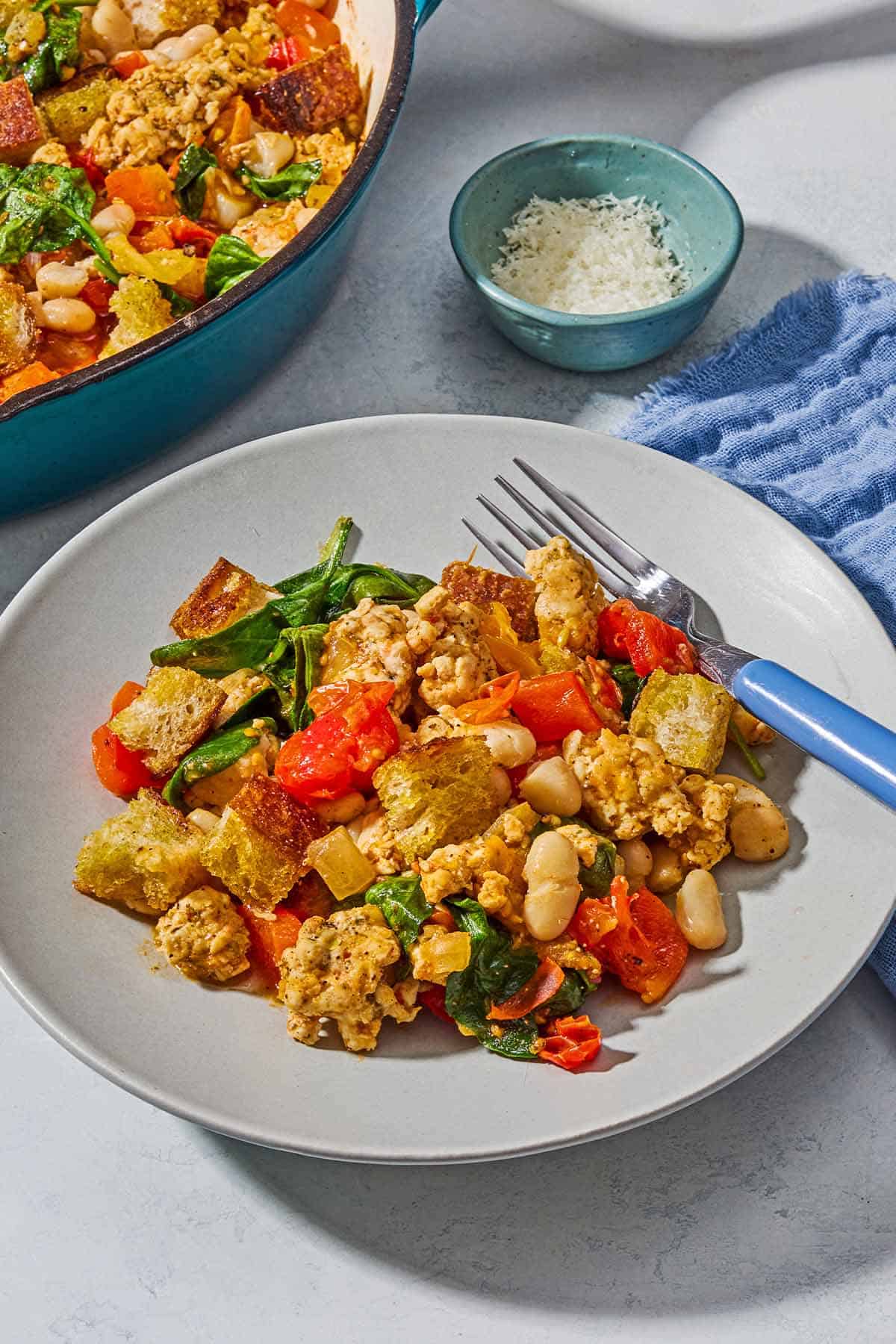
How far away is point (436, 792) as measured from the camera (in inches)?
72.1

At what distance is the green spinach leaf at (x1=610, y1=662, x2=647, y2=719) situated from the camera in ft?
6.86

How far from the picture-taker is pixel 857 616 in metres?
2.11

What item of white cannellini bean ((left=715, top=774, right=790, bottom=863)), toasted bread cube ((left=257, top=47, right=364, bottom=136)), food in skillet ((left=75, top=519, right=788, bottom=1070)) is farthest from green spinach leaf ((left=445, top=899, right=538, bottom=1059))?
toasted bread cube ((left=257, top=47, right=364, bottom=136))

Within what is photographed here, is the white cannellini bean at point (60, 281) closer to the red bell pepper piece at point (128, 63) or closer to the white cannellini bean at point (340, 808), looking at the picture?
the red bell pepper piece at point (128, 63)

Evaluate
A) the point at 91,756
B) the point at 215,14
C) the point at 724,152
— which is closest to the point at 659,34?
the point at 724,152

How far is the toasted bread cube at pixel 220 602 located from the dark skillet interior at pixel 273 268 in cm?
38

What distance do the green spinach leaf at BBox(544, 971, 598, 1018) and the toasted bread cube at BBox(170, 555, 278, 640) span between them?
30.3 inches

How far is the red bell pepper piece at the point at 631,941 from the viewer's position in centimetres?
179

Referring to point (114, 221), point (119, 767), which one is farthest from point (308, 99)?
point (119, 767)

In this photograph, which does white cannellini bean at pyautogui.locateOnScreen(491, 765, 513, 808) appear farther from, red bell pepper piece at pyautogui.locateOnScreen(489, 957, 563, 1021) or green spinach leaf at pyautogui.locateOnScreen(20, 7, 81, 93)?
green spinach leaf at pyautogui.locateOnScreen(20, 7, 81, 93)

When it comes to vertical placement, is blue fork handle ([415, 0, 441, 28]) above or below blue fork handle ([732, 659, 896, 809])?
above

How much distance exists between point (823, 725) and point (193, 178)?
184 centimetres

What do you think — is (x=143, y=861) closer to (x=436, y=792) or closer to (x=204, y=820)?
(x=204, y=820)

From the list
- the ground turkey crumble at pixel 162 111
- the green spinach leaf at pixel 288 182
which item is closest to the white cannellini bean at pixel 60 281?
the ground turkey crumble at pixel 162 111
